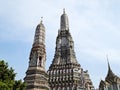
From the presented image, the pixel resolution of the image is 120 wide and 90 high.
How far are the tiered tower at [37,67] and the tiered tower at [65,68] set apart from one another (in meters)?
8.00

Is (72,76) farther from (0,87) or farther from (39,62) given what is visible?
(0,87)

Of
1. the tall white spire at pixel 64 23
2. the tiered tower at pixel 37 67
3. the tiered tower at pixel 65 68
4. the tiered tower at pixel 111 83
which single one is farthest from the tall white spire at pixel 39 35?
the tall white spire at pixel 64 23

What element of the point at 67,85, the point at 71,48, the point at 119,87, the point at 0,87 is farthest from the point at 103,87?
the point at 71,48

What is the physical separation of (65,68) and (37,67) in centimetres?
1386

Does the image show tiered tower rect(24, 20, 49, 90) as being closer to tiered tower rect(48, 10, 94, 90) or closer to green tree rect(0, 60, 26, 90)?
tiered tower rect(48, 10, 94, 90)

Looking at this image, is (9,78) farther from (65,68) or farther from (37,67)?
(65,68)

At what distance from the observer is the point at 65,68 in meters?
49.1

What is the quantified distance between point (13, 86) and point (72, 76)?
29.7m

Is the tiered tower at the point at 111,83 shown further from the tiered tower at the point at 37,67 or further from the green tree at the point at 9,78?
the green tree at the point at 9,78

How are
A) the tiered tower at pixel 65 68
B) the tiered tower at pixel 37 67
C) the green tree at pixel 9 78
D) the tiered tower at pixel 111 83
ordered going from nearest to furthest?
1. the green tree at pixel 9 78
2. the tiered tower at pixel 111 83
3. the tiered tower at pixel 37 67
4. the tiered tower at pixel 65 68

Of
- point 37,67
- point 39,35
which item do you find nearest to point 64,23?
point 39,35

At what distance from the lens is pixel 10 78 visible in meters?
17.8

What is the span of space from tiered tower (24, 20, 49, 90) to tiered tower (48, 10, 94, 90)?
8000 mm

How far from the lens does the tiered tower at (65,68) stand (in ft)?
149
